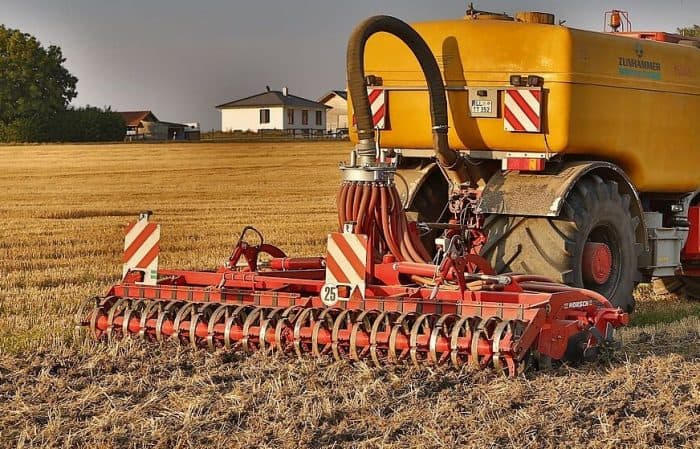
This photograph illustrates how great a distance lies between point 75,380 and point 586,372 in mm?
2910

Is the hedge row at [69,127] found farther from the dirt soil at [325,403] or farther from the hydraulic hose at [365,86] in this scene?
the dirt soil at [325,403]

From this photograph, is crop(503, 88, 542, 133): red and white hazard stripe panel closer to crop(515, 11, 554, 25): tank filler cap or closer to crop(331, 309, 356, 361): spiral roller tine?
crop(515, 11, 554, 25): tank filler cap

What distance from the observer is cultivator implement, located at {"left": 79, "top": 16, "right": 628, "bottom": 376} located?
6.44 meters

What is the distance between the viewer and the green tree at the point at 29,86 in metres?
51.9

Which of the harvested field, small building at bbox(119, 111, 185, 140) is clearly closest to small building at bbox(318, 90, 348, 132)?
small building at bbox(119, 111, 185, 140)

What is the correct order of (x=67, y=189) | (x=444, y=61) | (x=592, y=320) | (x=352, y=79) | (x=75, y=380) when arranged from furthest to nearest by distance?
(x=67, y=189), (x=444, y=61), (x=352, y=79), (x=592, y=320), (x=75, y=380)

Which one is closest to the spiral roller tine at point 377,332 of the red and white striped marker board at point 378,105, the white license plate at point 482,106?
the white license plate at point 482,106

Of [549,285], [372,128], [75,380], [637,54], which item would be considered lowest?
[75,380]

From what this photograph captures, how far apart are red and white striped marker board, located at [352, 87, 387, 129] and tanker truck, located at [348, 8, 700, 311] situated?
0.03 feet

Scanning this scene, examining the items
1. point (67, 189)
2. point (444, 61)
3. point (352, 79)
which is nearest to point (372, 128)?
point (352, 79)

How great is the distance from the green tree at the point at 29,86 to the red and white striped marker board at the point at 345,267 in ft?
153

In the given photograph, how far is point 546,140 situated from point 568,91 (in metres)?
0.37

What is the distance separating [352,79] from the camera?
7832mm

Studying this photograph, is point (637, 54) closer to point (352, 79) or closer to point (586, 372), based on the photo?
point (352, 79)
